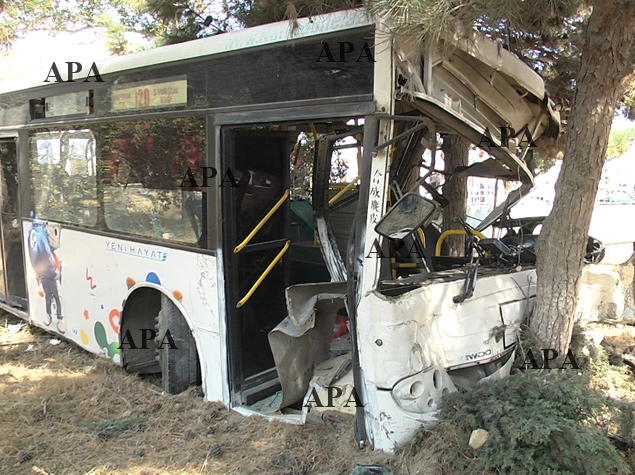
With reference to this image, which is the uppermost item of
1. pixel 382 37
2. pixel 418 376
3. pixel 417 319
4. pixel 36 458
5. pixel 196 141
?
pixel 382 37

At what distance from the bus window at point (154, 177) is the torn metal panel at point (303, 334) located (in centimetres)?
85

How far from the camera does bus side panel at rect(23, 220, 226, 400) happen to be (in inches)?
153

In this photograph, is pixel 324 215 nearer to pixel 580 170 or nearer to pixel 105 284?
pixel 580 170

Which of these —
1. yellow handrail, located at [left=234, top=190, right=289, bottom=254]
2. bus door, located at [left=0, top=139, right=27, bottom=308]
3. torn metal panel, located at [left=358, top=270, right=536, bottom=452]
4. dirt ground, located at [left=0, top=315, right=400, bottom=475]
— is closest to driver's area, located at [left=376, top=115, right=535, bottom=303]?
torn metal panel, located at [left=358, top=270, right=536, bottom=452]

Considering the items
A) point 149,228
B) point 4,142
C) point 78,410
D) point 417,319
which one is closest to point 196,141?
point 149,228

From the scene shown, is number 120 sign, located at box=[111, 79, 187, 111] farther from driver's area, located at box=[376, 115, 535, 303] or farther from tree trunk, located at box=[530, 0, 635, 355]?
tree trunk, located at box=[530, 0, 635, 355]

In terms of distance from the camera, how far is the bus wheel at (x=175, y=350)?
421 centimetres

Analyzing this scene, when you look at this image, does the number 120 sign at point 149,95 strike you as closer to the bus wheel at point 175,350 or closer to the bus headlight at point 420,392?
the bus wheel at point 175,350

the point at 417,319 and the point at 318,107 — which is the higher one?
the point at 318,107

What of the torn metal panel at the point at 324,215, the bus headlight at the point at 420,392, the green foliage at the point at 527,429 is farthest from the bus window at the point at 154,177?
the green foliage at the point at 527,429

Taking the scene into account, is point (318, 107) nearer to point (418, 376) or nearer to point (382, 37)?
point (382, 37)

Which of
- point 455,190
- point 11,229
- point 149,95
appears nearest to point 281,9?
point 149,95

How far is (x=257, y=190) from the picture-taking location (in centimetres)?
392

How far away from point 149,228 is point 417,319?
2342mm
